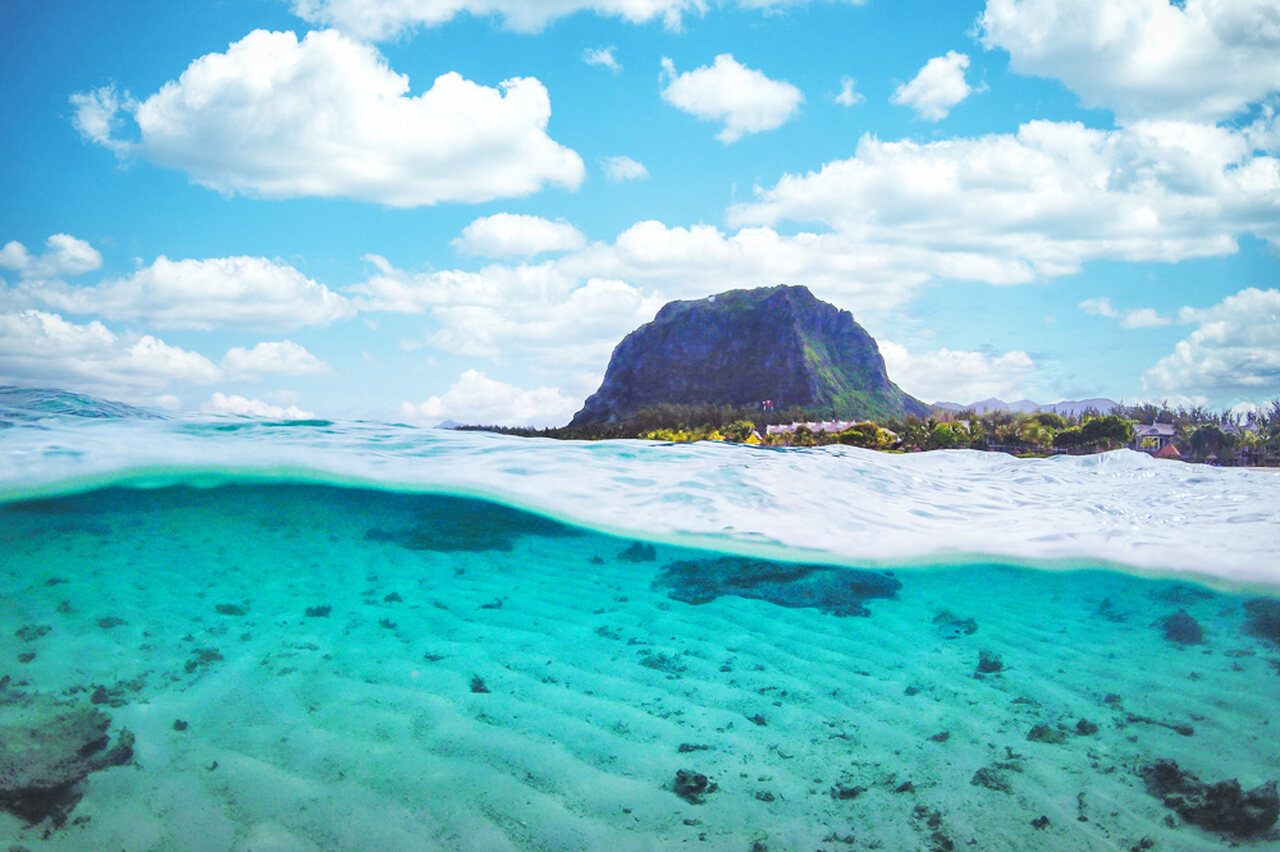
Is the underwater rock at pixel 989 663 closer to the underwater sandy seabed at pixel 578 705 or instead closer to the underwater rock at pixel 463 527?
the underwater sandy seabed at pixel 578 705

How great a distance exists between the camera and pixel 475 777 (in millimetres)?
3791

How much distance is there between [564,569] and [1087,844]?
255 inches

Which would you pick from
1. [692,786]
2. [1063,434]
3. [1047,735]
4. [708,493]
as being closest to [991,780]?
[1047,735]

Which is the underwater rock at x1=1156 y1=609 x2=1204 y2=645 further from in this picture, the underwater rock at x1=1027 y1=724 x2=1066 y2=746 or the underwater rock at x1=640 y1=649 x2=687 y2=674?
the underwater rock at x1=640 y1=649 x2=687 y2=674

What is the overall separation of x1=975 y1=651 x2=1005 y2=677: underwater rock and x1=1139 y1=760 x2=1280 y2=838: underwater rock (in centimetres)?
158

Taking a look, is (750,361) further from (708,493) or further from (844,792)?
(844,792)

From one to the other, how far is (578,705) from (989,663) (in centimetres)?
429

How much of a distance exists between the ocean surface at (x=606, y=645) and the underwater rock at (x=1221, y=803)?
0.02 metres

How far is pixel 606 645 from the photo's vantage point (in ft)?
19.0

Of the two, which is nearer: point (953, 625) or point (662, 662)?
point (662, 662)

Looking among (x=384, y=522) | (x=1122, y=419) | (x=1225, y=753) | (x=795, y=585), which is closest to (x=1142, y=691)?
(x=1225, y=753)

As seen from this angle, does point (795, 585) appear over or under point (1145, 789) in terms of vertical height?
over

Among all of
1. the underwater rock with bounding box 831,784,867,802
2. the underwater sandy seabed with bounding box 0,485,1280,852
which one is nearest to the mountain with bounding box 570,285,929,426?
the underwater sandy seabed with bounding box 0,485,1280,852

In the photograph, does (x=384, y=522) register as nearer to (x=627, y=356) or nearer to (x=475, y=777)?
(x=475, y=777)
